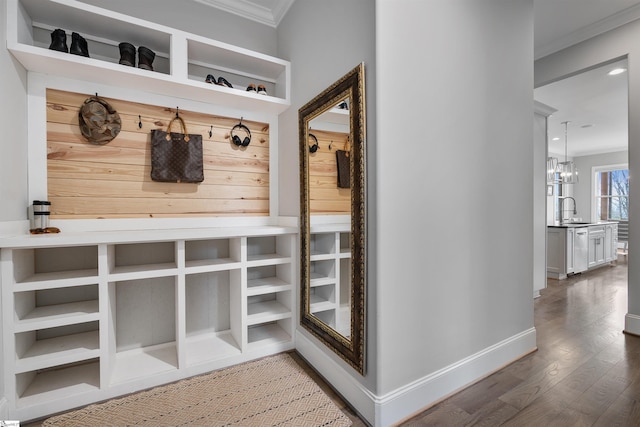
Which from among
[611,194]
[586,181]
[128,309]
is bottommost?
[128,309]

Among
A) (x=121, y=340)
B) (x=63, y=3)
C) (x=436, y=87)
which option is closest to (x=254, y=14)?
(x=63, y=3)

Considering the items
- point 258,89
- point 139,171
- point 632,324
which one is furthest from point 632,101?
point 139,171

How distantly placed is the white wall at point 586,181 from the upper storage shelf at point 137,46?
31.8 ft

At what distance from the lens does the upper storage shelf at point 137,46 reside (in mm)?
1650

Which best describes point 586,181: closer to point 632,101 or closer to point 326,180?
point 632,101

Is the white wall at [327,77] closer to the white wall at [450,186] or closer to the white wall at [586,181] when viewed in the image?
the white wall at [450,186]

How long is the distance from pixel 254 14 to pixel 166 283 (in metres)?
2.19

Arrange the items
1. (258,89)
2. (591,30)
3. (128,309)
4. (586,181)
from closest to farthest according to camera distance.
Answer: (128,309) → (258,89) → (591,30) → (586,181)

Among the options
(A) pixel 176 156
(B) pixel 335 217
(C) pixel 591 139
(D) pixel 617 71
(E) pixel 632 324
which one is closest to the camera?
(B) pixel 335 217

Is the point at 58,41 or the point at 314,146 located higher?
the point at 58,41

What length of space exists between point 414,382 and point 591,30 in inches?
136

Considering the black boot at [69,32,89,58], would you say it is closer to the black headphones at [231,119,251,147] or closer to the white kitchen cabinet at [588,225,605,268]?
the black headphones at [231,119,251,147]

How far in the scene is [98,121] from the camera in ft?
6.21

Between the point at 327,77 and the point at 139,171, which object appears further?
the point at 139,171
